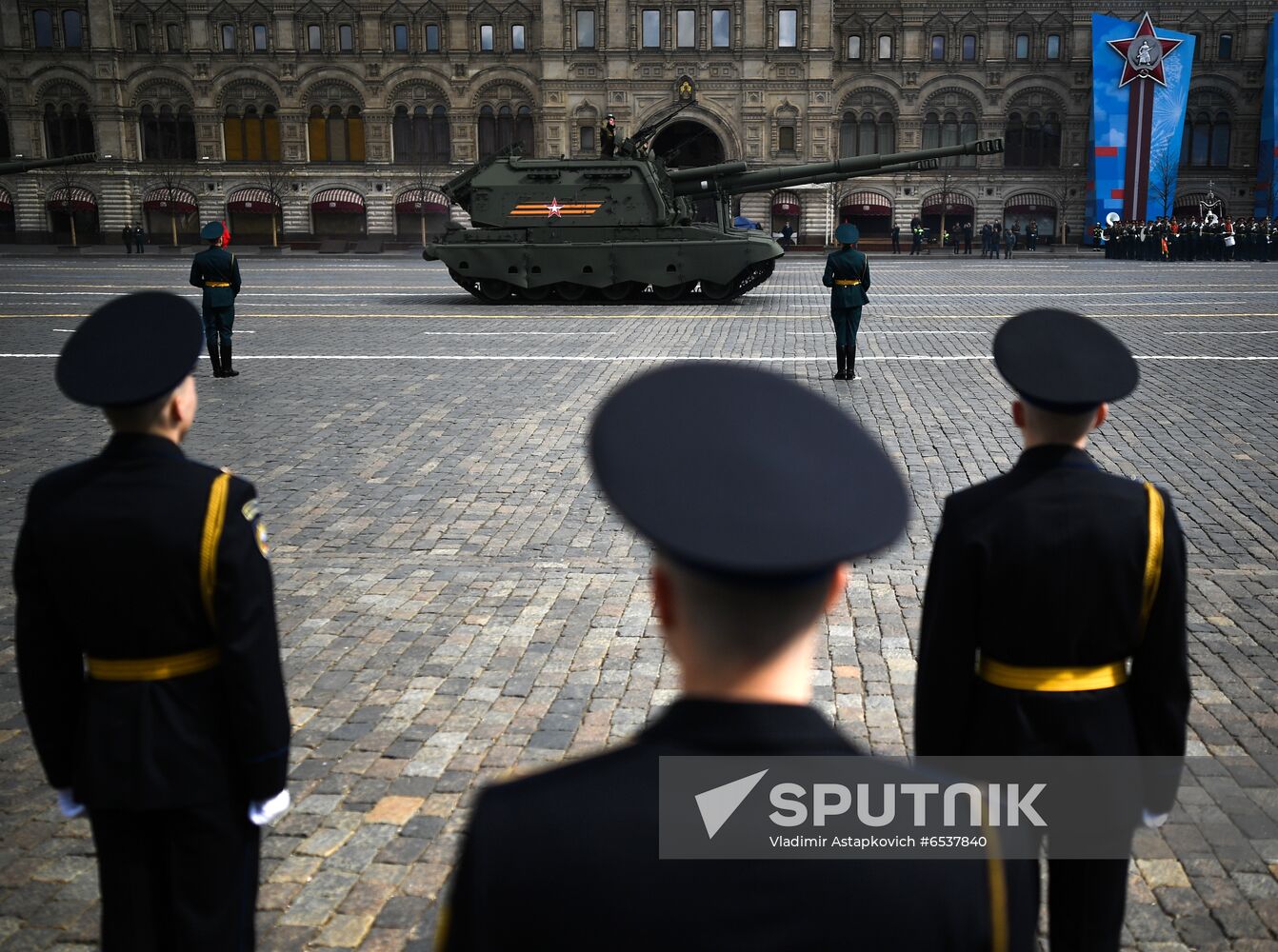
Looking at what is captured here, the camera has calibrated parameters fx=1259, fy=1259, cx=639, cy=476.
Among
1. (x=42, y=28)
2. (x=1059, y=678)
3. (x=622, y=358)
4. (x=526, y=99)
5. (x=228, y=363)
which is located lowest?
(x=622, y=358)

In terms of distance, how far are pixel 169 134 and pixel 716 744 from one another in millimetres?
63798

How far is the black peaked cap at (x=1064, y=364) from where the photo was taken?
2.93m

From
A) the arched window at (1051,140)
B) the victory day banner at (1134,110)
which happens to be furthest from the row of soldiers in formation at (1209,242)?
the arched window at (1051,140)

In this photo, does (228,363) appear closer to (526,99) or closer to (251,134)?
(526,99)

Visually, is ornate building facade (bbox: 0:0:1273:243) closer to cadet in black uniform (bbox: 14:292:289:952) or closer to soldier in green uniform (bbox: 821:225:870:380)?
soldier in green uniform (bbox: 821:225:870:380)

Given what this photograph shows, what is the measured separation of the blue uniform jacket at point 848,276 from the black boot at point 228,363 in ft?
21.7

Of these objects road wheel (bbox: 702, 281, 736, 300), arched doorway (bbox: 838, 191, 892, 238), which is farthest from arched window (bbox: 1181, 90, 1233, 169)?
road wheel (bbox: 702, 281, 736, 300)

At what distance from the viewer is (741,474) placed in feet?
4.72

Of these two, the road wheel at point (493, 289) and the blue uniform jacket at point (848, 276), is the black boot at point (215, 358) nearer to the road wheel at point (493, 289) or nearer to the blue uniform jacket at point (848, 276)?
the blue uniform jacket at point (848, 276)

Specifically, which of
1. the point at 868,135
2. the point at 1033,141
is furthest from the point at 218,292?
the point at 1033,141

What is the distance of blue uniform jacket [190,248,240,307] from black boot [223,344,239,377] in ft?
1.55

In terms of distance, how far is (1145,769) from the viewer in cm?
296

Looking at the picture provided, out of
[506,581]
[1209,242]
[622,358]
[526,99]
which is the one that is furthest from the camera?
[526,99]

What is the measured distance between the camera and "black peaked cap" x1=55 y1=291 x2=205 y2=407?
2.89 m
